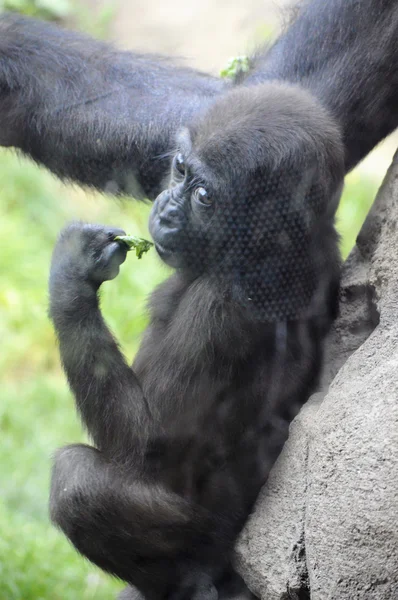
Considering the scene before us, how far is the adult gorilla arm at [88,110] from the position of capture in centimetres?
242

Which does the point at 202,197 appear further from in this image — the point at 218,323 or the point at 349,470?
the point at 349,470

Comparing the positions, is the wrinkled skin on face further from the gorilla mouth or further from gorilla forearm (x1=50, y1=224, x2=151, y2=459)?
gorilla forearm (x1=50, y1=224, x2=151, y2=459)

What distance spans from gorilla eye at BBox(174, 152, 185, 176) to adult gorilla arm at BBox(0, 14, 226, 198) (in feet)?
0.94

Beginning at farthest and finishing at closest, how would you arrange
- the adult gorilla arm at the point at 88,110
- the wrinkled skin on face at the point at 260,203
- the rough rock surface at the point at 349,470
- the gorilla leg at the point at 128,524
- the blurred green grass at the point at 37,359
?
the blurred green grass at the point at 37,359, the adult gorilla arm at the point at 88,110, the gorilla leg at the point at 128,524, the wrinkled skin on face at the point at 260,203, the rough rock surface at the point at 349,470

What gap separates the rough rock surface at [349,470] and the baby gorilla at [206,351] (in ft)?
0.26

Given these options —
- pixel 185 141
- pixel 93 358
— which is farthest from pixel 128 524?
pixel 185 141

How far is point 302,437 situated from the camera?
1973 millimetres

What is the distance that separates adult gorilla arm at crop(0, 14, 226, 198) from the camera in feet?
7.93

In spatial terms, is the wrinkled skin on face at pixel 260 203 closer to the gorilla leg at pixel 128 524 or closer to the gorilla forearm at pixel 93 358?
the gorilla forearm at pixel 93 358

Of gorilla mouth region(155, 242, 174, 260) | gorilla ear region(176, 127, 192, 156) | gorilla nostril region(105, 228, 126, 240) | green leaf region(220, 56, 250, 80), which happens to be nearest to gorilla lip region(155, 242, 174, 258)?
Result: gorilla mouth region(155, 242, 174, 260)

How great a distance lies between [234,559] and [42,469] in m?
1.73

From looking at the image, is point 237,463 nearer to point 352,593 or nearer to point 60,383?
point 352,593

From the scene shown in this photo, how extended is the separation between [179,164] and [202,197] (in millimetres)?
152

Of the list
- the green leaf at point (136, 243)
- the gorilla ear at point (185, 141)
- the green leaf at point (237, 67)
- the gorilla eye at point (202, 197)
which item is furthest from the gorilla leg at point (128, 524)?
the green leaf at point (237, 67)
